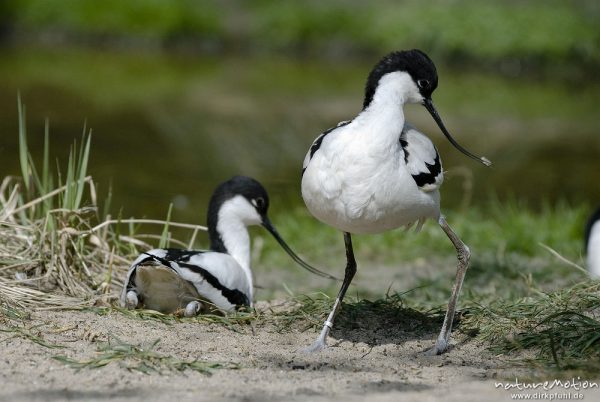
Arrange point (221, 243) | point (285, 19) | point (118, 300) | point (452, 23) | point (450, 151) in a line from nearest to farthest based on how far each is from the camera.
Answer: point (118, 300)
point (221, 243)
point (450, 151)
point (452, 23)
point (285, 19)

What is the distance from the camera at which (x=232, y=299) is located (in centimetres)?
475

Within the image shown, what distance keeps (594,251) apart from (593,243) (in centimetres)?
7

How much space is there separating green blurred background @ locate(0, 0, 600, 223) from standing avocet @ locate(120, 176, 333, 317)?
7.38ft

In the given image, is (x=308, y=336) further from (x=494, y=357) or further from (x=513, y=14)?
(x=513, y=14)

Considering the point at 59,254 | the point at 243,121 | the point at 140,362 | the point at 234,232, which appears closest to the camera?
the point at 140,362

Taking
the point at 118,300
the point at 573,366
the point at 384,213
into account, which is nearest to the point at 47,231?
the point at 118,300

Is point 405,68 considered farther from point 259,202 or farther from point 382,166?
point 259,202

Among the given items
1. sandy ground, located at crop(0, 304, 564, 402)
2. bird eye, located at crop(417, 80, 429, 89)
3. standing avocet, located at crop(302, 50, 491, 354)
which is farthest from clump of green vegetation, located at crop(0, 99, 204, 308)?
bird eye, located at crop(417, 80, 429, 89)

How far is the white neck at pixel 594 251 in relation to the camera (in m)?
5.77

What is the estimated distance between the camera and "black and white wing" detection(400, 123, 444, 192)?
3992 mm

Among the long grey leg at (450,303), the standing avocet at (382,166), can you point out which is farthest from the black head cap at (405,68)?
the long grey leg at (450,303)

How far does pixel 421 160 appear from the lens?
404 centimetres

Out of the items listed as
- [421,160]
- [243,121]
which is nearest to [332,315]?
[421,160]

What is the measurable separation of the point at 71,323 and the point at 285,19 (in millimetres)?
14408
